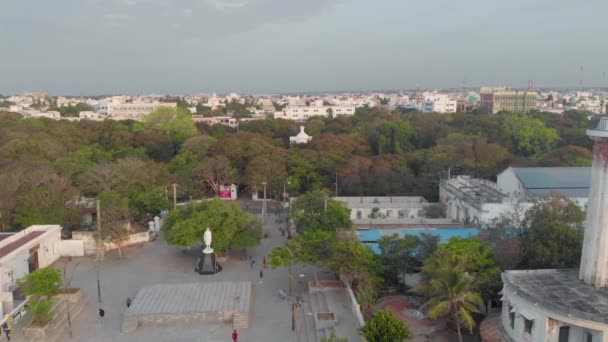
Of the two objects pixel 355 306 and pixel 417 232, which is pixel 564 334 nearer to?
pixel 355 306

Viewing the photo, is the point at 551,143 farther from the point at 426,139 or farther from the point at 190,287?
the point at 190,287

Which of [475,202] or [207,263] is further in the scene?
[475,202]

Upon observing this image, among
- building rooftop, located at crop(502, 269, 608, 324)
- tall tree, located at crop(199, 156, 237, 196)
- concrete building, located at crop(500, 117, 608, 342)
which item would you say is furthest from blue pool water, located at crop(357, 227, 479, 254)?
tall tree, located at crop(199, 156, 237, 196)

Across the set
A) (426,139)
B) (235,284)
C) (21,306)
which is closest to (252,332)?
(235,284)

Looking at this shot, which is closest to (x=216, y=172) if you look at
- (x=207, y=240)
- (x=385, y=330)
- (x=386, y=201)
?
(x=386, y=201)

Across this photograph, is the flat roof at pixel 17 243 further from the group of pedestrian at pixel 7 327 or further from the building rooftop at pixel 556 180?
the building rooftop at pixel 556 180

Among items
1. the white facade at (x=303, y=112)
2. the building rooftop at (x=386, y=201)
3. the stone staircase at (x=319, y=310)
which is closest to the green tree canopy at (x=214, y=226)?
the stone staircase at (x=319, y=310)
